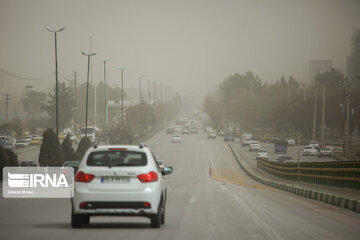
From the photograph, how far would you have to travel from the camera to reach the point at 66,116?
158 meters

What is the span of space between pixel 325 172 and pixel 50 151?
21.7 meters

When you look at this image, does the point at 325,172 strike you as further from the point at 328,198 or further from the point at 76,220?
the point at 76,220

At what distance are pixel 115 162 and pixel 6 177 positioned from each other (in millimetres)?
29049

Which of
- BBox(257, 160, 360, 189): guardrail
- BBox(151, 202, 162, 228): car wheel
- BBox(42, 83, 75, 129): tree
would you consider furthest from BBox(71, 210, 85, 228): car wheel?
BBox(42, 83, 75, 129): tree

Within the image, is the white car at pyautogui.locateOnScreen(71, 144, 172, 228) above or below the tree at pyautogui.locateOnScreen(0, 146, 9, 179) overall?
above

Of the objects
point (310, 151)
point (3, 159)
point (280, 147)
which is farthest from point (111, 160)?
point (280, 147)

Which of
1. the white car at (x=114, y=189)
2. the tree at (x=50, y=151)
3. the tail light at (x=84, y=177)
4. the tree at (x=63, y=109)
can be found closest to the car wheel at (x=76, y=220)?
the white car at (x=114, y=189)

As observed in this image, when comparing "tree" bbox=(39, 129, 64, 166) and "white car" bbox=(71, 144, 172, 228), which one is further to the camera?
"tree" bbox=(39, 129, 64, 166)

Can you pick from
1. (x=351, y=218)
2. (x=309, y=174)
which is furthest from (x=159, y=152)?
(x=351, y=218)

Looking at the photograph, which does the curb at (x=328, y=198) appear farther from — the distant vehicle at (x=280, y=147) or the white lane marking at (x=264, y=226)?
the distant vehicle at (x=280, y=147)

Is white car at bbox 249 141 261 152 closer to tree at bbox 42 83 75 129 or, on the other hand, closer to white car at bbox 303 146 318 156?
white car at bbox 303 146 318 156

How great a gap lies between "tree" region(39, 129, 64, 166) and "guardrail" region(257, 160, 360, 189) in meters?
17.8

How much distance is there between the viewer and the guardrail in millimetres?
29141

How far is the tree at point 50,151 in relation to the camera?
49.9 meters
